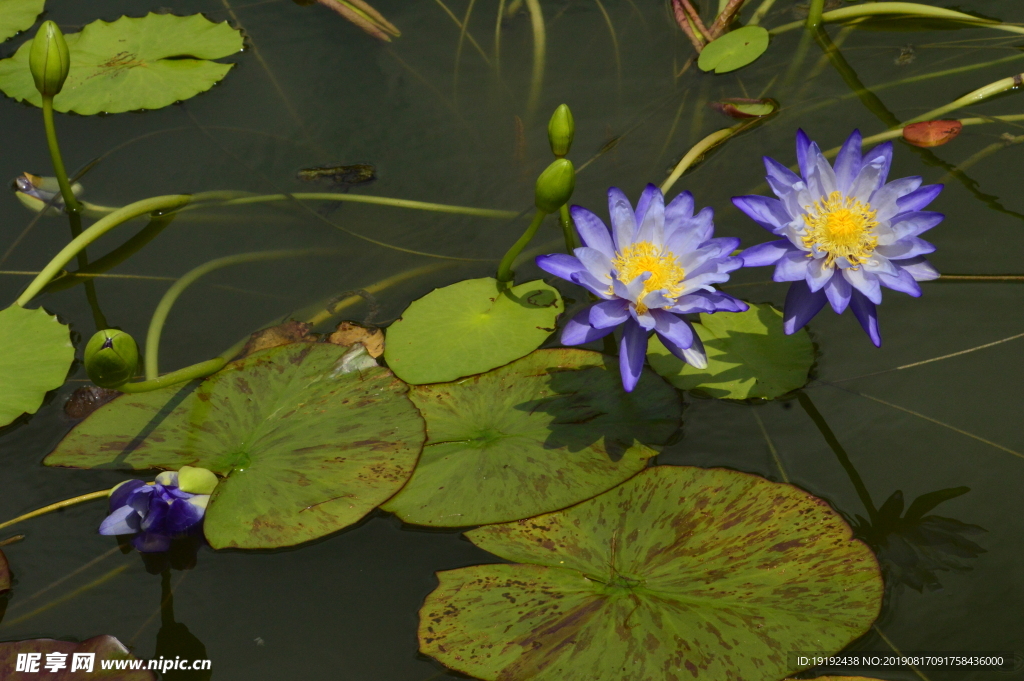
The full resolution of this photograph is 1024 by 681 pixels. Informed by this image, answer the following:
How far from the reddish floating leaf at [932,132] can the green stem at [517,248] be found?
1563mm

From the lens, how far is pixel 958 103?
9.38 ft

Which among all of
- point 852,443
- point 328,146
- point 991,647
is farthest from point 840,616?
point 328,146

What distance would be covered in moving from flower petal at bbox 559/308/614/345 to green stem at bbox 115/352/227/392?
1133 mm

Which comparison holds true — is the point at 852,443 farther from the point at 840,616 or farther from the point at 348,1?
the point at 348,1

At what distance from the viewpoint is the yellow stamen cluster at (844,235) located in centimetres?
193

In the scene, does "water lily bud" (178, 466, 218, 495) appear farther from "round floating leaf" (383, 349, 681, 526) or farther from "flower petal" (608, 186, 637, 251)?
"flower petal" (608, 186, 637, 251)

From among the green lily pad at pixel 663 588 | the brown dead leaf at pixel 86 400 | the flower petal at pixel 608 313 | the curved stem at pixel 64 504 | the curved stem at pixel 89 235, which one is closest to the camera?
the green lily pad at pixel 663 588

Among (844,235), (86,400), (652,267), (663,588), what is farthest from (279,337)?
(844,235)

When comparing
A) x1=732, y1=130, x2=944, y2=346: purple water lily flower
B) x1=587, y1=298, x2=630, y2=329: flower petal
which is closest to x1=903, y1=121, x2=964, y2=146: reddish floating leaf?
x1=732, y1=130, x2=944, y2=346: purple water lily flower

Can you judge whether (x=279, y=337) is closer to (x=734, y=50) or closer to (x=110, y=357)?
(x=110, y=357)

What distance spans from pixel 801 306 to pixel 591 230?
620mm

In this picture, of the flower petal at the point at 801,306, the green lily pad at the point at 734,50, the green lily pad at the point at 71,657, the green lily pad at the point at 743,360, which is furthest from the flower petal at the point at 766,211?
the green lily pad at the point at 71,657

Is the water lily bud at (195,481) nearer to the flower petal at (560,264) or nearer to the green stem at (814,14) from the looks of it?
the flower petal at (560,264)

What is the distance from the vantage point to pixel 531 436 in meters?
2.06
